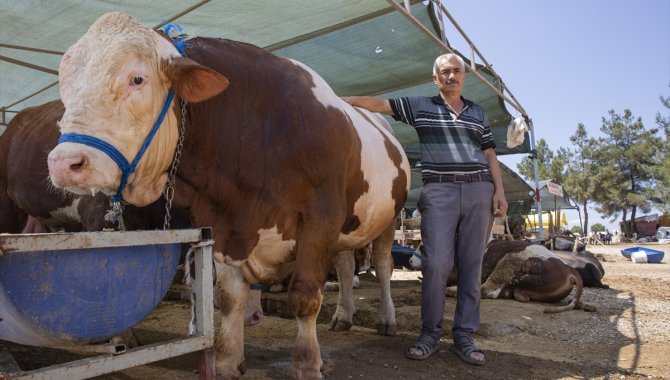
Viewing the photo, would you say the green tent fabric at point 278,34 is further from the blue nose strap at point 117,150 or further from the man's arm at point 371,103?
the blue nose strap at point 117,150

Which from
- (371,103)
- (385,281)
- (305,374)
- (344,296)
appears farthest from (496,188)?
(305,374)

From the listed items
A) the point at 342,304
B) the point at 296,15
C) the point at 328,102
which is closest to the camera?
the point at 328,102

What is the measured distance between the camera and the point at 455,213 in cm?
361

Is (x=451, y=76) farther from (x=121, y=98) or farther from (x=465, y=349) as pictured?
(x=121, y=98)

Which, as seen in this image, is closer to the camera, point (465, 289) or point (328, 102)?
point (328, 102)

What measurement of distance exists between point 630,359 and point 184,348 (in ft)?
9.90

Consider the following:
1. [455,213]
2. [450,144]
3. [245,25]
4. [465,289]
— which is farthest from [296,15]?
[465,289]

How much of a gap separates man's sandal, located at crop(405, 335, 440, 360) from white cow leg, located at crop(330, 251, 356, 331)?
0.96 metres

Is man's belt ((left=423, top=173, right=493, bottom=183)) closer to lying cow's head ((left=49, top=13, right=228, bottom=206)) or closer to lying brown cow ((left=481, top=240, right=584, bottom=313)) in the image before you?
lying cow's head ((left=49, top=13, right=228, bottom=206))

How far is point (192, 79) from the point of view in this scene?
2.24 m

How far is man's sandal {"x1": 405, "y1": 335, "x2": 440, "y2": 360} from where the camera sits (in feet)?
11.0

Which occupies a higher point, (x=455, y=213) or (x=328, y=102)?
(x=328, y=102)

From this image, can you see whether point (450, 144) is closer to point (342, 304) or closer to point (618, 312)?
point (342, 304)

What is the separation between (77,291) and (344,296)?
120 inches
